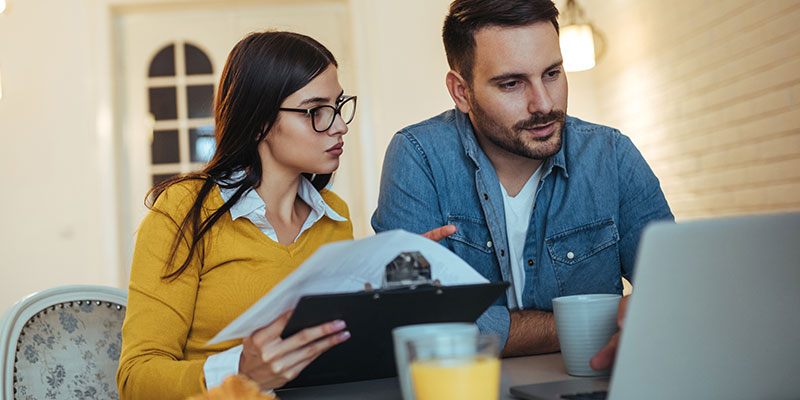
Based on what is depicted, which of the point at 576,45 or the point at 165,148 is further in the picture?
the point at 165,148

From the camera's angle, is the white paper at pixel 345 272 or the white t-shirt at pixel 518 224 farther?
the white t-shirt at pixel 518 224

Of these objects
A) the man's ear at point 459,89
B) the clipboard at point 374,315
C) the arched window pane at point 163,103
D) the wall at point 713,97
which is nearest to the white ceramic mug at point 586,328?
the clipboard at point 374,315

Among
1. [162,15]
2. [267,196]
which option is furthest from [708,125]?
[162,15]

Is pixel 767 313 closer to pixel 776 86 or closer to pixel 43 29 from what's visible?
pixel 776 86

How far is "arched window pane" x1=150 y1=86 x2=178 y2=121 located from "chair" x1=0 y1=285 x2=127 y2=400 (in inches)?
96.6

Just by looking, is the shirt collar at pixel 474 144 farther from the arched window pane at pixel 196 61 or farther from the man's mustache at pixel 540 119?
the arched window pane at pixel 196 61

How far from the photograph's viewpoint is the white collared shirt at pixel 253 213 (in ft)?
3.12

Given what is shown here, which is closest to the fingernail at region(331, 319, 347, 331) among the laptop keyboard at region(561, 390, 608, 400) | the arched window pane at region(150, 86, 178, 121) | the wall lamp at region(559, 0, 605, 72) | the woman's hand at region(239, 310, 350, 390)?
the woman's hand at region(239, 310, 350, 390)

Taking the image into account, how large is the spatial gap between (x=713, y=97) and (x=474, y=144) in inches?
53.3

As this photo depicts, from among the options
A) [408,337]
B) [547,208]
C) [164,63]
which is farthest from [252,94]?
[164,63]

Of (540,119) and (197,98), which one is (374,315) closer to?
(540,119)

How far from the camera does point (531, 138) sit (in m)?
1.48

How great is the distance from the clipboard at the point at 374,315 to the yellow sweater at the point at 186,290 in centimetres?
21

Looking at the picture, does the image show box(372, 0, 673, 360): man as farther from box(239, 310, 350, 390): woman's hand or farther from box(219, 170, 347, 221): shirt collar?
box(239, 310, 350, 390): woman's hand
